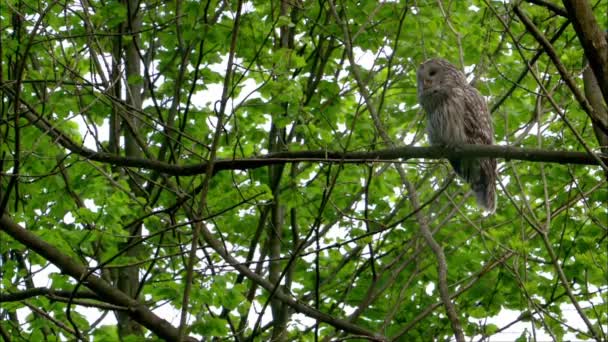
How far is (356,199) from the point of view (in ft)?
30.2

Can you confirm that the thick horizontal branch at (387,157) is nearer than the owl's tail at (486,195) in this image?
Yes

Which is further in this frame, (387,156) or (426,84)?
(426,84)

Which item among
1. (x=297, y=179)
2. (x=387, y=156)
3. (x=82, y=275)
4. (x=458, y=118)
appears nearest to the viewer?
Result: (x=387, y=156)

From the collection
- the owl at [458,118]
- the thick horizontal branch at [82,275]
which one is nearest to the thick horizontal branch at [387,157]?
the thick horizontal branch at [82,275]

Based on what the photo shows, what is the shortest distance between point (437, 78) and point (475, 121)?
1.70ft

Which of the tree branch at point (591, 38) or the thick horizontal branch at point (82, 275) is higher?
the thick horizontal branch at point (82, 275)

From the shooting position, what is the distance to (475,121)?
7332 mm

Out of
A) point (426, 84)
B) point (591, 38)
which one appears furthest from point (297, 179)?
point (591, 38)

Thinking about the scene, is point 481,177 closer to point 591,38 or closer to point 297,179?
point 297,179

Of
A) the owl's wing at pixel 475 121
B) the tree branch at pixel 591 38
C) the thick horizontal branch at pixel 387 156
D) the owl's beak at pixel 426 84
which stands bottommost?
the tree branch at pixel 591 38

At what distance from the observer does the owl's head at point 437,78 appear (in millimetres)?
7484

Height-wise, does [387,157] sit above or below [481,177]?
below

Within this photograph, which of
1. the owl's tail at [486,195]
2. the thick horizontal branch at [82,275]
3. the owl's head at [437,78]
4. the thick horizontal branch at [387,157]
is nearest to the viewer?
the thick horizontal branch at [387,157]

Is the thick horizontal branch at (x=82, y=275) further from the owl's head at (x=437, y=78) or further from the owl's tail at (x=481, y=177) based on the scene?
the owl's head at (x=437, y=78)
